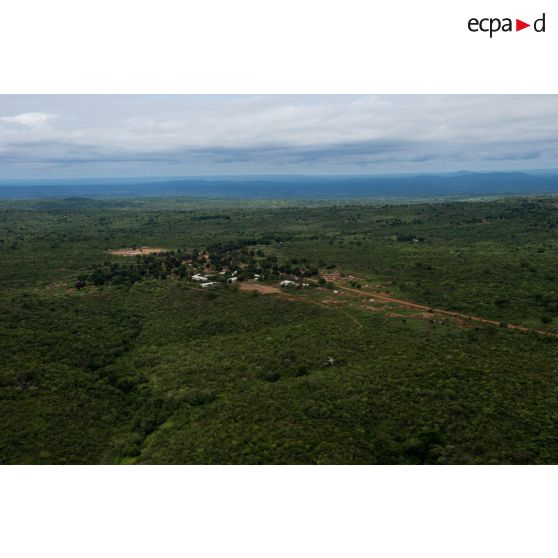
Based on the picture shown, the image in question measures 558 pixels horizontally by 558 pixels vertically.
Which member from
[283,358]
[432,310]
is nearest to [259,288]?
[283,358]

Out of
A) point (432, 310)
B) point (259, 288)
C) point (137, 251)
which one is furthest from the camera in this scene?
point (137, 251)

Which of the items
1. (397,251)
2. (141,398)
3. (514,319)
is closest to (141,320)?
(141,398)

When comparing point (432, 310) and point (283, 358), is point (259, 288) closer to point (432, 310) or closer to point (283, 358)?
point (283, 358)

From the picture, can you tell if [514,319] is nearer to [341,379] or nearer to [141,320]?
[341,379]

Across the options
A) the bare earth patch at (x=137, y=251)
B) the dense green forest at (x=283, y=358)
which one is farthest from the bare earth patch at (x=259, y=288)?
the bare earth patch at (x=137, y=251)

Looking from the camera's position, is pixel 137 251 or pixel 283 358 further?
pixel 137 251

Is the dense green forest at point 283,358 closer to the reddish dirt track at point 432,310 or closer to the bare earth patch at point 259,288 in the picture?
the reddish dirt track at point 432,310
